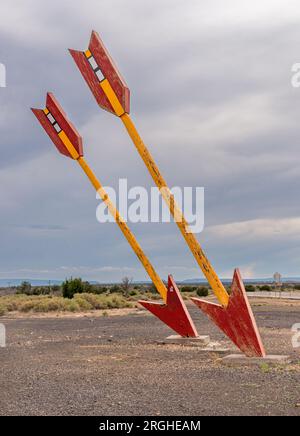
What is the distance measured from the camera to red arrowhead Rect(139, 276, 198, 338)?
1792 cm

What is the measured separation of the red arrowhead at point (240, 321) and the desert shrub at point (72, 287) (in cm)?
3780

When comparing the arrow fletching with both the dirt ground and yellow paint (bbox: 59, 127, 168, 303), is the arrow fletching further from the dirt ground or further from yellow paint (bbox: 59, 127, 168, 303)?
the dirt ground

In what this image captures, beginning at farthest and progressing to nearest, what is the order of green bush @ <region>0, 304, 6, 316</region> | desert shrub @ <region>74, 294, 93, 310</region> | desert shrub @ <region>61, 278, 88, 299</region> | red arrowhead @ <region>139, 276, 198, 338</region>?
desert shrub @ <region>61, 278, 88, 299</region> < desert shrub @ <region>74, 294, 93, 310</region> < green bush @ <region>0, 304, 6, 316</region> < red arrowhead @ <region>139, 276, 198, 338</region>

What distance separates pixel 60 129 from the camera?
19.7 metres

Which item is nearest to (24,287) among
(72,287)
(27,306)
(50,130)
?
(72,287)

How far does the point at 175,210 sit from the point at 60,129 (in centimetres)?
593

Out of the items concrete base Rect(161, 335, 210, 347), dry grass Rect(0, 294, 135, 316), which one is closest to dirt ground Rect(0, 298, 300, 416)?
concrete base Rect(161, 335, 210, 347)

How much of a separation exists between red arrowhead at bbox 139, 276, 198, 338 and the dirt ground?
0.82 meters

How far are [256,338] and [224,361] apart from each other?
0.83 m

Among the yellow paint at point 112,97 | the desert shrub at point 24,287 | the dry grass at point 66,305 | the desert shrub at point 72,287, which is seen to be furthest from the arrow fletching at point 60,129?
the desert shrub at point 24,287

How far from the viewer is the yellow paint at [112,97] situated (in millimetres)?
16219

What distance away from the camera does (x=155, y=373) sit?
12.5 metres
